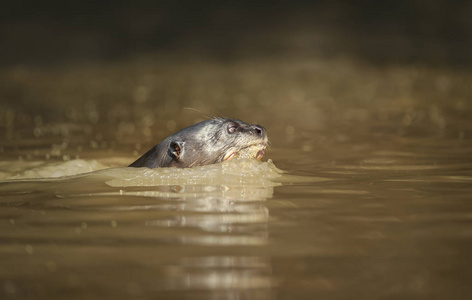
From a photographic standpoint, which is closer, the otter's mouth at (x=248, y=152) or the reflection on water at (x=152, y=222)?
the reflection on water at (x=152, y=222)

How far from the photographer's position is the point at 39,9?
21312 millimetres

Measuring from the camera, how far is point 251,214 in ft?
12.0

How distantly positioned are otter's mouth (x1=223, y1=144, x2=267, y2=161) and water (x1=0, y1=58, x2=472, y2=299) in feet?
0.32

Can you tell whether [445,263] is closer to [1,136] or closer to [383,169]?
[383,169]

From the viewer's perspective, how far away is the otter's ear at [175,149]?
5.15 m

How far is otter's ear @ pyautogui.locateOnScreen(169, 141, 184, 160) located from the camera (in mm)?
5152

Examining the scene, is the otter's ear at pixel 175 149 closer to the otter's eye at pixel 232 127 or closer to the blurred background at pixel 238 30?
the otter's eye at pixel 232 127

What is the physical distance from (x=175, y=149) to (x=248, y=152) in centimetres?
53

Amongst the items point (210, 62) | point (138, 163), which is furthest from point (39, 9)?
point (138, 163)

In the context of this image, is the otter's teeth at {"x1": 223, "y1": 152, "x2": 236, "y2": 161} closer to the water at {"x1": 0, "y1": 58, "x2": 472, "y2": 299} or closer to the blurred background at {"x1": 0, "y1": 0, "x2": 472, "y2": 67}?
the water at {"x1": 0, "y1": 58, "x2": 472, "y2": 299}

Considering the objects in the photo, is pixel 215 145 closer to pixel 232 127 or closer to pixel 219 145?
pixel 219 145

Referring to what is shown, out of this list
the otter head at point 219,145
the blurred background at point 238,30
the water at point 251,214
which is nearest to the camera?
the water at point 251,214

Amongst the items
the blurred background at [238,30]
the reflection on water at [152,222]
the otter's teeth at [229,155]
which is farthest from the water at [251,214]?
the blurred background at [238,30]

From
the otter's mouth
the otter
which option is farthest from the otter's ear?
the otter's mouth
